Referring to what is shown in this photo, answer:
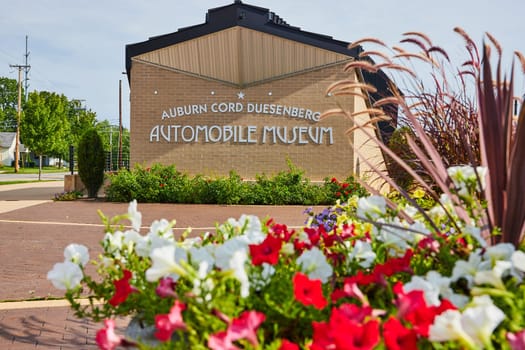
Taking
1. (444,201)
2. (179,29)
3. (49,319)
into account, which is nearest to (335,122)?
(179,29)

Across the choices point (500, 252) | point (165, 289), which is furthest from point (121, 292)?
point (500, 252)

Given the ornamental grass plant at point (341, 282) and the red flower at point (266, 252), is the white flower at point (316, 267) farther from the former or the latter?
the red flower at point (266, 252)

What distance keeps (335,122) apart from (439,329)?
52.9 ft

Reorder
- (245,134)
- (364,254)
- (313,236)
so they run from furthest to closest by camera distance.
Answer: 1. (245,134)
2. (313,236)
3. (364,254)

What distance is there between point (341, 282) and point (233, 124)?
50.3 ft

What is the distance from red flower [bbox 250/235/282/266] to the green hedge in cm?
1371

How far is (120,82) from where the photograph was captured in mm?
36500

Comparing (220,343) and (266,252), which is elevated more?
(266,252)

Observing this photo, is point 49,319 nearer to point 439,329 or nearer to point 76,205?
point 439,329

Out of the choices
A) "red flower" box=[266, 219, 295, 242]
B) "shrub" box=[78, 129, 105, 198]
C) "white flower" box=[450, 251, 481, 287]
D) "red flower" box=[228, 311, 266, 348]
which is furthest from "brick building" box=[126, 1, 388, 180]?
"red flower" box=[228, 311, 266, 348]

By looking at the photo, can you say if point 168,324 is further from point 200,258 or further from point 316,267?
point 316,267

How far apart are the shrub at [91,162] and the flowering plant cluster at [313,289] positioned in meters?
16.0

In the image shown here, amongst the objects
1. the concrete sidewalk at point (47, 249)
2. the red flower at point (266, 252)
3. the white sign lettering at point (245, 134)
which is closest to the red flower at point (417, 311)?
the red flower at point (266, 252)

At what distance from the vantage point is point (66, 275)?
1747mm
